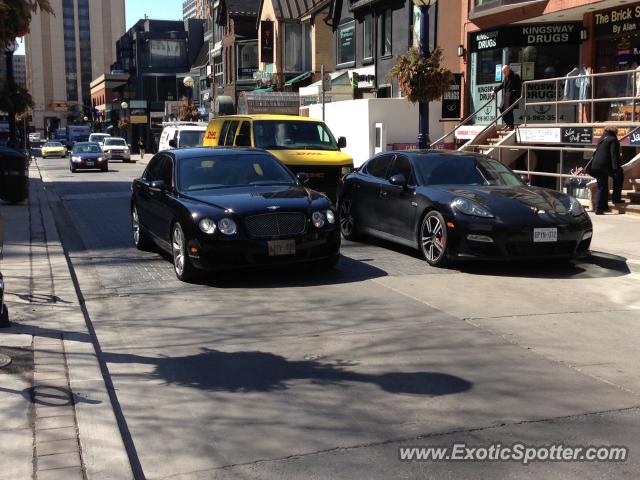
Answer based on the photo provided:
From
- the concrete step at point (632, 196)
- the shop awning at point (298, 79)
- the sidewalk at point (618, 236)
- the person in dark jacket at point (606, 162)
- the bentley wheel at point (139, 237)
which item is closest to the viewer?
the sidewalk at point (618, 236)

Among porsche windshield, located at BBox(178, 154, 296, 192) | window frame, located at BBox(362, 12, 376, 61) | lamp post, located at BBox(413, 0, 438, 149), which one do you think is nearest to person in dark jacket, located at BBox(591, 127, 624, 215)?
lamp post, located at BBox(413, 0, 438, 149)

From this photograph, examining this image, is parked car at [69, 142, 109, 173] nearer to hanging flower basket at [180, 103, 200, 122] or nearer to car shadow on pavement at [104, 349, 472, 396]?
hanging flower basket at [180, 103, 200, 122]

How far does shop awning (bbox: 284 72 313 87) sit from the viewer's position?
1664 inches

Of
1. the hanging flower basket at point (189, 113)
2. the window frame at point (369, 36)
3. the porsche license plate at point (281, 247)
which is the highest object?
the window frame at point (369, 36)

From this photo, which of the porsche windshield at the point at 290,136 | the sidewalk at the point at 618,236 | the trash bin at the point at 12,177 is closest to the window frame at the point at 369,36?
the porsche windshield at the point at 290,136

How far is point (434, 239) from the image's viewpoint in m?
10.1

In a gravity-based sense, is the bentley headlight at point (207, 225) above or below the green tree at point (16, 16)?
below

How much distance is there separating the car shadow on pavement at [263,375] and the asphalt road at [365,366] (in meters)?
0.02

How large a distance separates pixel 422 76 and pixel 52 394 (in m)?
14.8

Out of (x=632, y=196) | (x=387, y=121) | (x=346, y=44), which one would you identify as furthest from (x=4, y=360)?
(x=346, y=44)

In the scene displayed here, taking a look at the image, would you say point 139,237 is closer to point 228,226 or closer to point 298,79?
point 228,226

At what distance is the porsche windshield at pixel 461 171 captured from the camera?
10680mm

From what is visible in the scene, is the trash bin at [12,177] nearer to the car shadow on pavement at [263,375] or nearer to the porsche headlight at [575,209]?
the porsche headlight at [575,209]

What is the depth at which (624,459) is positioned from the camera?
4.10 meters
